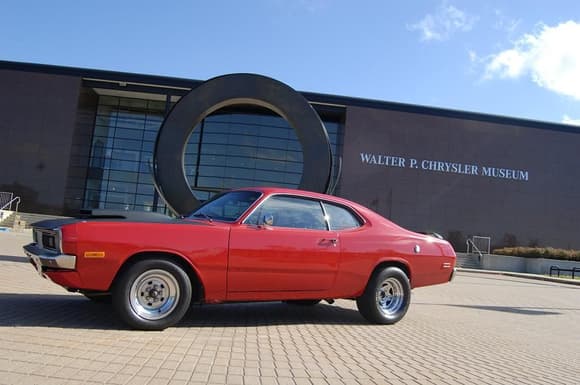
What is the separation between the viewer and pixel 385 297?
6.59 metres

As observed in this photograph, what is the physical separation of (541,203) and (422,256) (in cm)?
3824

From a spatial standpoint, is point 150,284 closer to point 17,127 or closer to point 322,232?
point 322,232

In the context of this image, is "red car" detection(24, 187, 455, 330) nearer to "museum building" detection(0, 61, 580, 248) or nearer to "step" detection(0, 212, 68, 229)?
"step" detection(0, 212, 68, 229)

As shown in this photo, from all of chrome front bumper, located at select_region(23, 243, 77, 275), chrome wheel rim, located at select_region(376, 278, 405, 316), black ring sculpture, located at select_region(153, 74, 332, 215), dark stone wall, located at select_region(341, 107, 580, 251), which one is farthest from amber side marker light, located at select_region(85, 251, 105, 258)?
dark stone wall, located at select_region(341, 107, 580, 251)

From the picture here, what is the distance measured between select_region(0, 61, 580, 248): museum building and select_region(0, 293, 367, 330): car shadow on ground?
31.0 meters

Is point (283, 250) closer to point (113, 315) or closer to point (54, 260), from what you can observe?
point (113, 315)

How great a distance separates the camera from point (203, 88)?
50.2ft

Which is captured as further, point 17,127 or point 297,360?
point 17,127

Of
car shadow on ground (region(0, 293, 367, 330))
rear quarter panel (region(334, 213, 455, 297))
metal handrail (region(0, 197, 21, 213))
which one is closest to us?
car shadow on ground (region(0, 293, 367, 330))

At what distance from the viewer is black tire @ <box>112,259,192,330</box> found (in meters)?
4.81

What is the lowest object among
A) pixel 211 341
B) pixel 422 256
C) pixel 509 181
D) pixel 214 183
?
pixel 211 341

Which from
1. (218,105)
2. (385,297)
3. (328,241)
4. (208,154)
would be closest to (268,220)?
(328,241)

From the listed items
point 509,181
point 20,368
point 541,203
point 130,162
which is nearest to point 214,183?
point 130,162

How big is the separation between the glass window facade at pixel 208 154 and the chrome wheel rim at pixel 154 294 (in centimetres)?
3570
